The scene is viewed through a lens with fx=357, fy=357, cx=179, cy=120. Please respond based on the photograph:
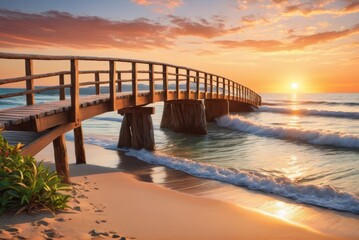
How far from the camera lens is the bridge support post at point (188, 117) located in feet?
65.2

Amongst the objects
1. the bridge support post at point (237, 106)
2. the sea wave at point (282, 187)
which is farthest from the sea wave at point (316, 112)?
the sea wave at point (282, 187)

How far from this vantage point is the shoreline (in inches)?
180

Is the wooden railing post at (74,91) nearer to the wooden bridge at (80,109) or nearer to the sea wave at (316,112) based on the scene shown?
the wooden bridge at (80,109)

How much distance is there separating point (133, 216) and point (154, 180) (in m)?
3.76

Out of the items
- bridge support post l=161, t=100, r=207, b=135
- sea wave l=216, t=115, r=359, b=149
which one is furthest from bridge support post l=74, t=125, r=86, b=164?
sea wave l=216, t=115, r=359, b=149

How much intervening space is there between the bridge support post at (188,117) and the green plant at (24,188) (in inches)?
583

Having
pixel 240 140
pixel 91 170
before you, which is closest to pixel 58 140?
pixel 91 170

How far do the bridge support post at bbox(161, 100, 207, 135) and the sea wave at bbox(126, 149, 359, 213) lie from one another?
8725mm

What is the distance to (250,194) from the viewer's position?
8.11 metres

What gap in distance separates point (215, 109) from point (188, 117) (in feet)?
21.5

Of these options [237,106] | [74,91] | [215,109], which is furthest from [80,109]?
[237,106]

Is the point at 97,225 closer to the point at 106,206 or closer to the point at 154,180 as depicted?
the point at 106,206

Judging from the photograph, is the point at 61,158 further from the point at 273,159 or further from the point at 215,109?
the point at 215,109

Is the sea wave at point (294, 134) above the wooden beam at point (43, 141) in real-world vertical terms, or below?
below
